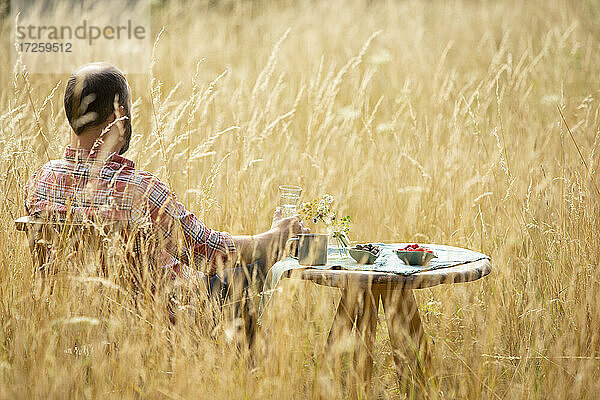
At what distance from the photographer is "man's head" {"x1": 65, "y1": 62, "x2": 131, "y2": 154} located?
2111 mm

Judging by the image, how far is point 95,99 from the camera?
212 cm

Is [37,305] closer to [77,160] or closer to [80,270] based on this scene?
[80,270]

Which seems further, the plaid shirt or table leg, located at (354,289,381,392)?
table leg, located at (354,289,381,392)

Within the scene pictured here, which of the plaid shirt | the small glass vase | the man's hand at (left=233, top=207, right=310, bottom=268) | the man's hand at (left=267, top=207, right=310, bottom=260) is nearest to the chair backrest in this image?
the plaid shirt

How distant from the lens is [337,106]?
5168 mm

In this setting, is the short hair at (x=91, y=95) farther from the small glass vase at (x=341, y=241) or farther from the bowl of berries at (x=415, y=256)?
the bowl of berries at (x=415, y=256)

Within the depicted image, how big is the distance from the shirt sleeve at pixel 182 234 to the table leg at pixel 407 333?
57 cm

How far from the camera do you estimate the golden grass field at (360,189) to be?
2.07 m

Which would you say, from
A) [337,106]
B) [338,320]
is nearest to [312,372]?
[338,320]

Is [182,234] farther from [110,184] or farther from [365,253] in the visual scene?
[365,253]

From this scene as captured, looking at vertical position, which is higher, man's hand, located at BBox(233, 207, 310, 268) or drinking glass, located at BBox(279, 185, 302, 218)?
drinking glass, located at BBox(279, 185, 302, 218)

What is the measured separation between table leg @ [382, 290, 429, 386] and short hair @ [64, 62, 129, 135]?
110 cm

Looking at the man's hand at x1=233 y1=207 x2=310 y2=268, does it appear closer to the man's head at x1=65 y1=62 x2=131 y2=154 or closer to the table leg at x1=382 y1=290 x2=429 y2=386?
the table leg at x1=382 y1=290 x2=429 y2=386

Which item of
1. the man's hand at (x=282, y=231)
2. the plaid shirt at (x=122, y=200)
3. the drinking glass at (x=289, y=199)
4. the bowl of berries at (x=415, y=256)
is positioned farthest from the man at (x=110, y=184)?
the bowl of berries at (x=415, y=256)
